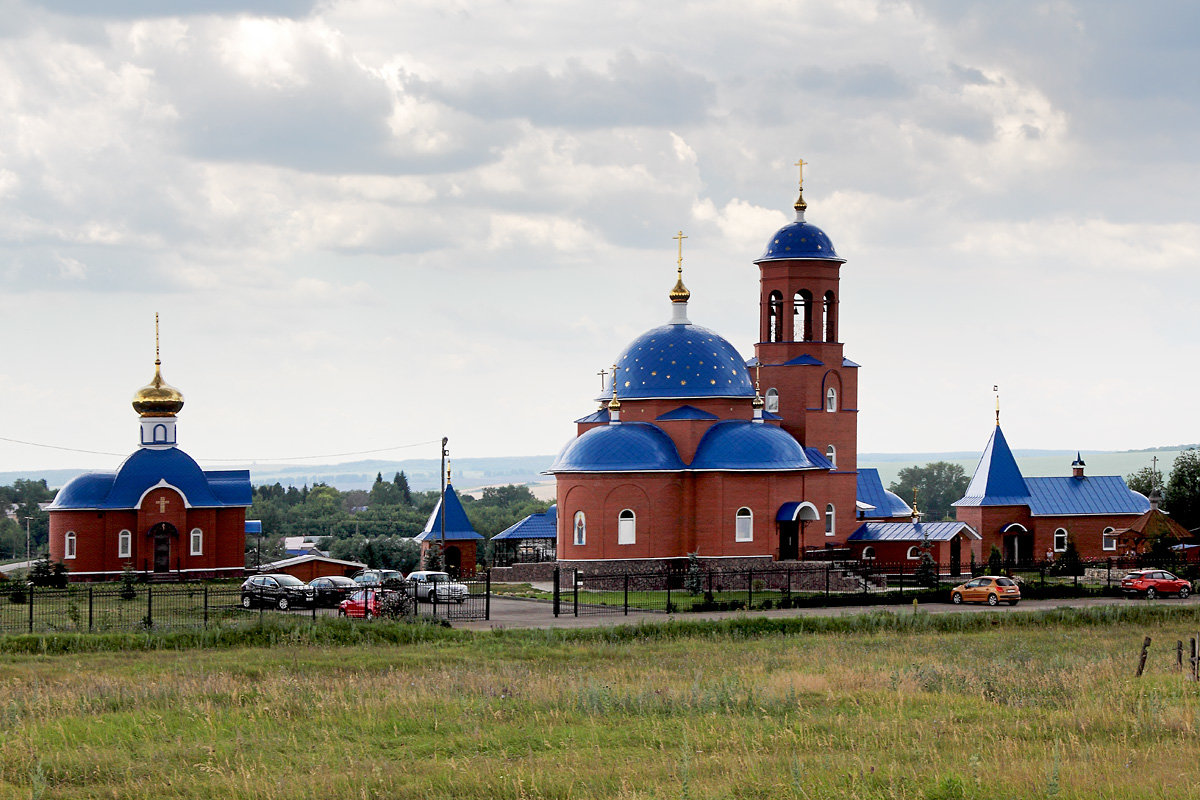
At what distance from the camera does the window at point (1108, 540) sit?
160ft

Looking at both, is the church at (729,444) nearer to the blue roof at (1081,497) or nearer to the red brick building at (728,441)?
the red brick building at (728,441)

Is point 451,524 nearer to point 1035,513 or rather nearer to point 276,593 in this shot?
point 276,593

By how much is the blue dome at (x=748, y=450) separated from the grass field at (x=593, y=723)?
58.1 ft

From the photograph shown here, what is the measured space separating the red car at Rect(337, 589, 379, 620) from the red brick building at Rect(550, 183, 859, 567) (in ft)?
36.5

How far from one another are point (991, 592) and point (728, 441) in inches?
408

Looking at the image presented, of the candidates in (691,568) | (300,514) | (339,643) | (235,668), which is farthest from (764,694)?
(300,514)

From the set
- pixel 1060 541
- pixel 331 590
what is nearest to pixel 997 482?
pixel 1060 541

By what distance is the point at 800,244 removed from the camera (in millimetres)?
47688

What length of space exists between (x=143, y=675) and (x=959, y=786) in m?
12.4

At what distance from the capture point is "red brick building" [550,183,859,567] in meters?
41.7

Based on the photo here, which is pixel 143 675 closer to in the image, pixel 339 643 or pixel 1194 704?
pixel 339 643

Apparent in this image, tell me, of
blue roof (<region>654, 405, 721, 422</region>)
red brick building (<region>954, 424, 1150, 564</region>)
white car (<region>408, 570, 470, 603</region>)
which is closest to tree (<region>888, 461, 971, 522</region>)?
red brick building (<region>954, 424, 1150, 564</region>)

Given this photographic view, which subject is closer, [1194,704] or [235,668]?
[1194,704]

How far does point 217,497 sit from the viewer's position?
48.0m
